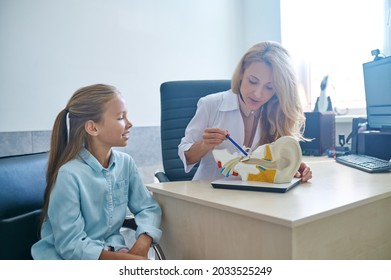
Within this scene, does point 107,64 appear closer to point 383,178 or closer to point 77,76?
point 77,76

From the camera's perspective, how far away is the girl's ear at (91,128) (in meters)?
0.99

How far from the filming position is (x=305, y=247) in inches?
A: 26.4

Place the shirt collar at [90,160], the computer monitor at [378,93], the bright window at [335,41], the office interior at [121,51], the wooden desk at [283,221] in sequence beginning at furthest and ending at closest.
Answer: the bright window at [335,41], the office interior at [121,51], the computer monitor at [378,93], the shirt collar at [90,160], the wooden desk at [283,221]

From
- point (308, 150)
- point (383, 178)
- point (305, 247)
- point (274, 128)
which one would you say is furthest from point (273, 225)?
point (308, 150)

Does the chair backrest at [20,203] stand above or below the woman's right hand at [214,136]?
below

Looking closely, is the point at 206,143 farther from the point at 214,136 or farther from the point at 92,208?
the point at 92,208

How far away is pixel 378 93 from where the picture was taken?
4.45 feet

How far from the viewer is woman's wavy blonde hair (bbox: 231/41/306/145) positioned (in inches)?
46.4

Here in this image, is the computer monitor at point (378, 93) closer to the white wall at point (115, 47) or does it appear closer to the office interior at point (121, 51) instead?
the office interior at point (121, 51)

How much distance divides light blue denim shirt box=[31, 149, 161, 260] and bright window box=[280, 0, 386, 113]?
154 centimetres

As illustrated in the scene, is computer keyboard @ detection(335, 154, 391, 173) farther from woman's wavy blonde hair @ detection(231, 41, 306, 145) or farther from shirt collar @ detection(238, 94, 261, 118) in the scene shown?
shirt collar @ detection(238, 94, 261, 118)

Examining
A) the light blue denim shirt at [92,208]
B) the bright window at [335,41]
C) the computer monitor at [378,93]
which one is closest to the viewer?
the light blue denim shirt at [92,208]

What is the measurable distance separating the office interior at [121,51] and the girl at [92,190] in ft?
2.11

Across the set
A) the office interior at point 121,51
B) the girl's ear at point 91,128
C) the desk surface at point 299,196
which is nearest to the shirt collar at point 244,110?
the desk surface at point 299,196
